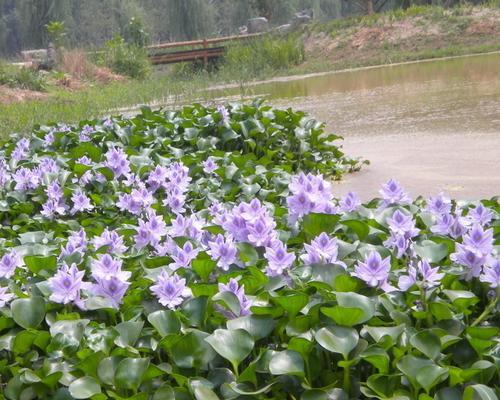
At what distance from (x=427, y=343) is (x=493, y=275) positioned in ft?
0.82

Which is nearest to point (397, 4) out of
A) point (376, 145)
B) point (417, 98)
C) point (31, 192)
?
point (417, 98)

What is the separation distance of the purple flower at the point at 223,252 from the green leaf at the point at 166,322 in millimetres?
238

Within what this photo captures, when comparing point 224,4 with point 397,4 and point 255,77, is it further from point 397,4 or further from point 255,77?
point 255,77

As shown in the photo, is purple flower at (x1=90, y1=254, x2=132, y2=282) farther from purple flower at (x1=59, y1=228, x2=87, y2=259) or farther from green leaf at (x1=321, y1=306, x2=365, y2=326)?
green leaf at (x1=321, y1=306, x2=365, y2=326)

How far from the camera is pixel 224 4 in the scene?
189 ft

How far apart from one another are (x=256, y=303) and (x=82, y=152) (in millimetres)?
2869

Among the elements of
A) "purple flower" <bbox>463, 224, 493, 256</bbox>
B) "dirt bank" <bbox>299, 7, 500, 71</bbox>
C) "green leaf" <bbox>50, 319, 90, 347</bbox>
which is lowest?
"dirt bank" <bbox>299, 7, 500, 71</bbox>

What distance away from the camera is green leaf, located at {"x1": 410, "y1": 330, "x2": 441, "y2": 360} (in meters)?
1.46

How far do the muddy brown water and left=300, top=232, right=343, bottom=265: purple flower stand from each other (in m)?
1.95

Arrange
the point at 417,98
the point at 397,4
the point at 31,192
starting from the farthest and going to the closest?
1. the point at 397,4
2. the point at 417,98
3. the point at 31,192

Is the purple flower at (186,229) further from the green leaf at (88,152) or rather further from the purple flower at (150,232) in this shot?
the green leaf at (88,152)

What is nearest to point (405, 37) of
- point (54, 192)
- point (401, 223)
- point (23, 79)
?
point (23, 79)

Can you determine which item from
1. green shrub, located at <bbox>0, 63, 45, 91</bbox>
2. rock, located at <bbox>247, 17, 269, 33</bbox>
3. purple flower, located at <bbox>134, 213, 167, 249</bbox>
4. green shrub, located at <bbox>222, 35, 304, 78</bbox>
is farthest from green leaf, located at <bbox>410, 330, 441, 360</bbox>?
rock, located at <bbox>247, 17, 269, 33</bbox>

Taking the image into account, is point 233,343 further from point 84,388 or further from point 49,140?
point 49,140
